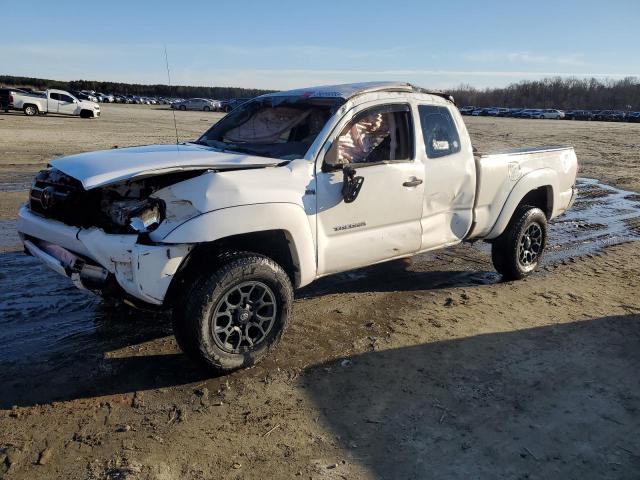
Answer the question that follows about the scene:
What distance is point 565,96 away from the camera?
4601 inches

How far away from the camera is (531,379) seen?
13.0 feet

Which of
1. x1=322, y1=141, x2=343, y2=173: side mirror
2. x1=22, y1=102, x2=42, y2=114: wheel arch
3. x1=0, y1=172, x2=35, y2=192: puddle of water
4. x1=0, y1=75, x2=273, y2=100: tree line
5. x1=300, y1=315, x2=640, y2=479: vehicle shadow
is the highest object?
x1=0, y1=75, x2=273, y2=100: tree line

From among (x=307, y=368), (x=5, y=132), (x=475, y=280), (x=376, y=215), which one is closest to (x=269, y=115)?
(x=376, y=215)

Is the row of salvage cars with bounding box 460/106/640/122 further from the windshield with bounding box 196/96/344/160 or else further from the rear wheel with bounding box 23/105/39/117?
the windshield with bounding box 196/96/344/160

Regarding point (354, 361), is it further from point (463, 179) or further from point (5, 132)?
point (5, 132)

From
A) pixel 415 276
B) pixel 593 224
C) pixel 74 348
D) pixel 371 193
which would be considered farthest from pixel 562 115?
A: pixel 74 348

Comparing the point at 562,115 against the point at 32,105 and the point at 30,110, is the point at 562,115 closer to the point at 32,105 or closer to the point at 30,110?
the point at 32,105

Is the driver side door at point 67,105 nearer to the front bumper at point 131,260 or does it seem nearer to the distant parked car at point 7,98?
the distant parked car at point 7,98

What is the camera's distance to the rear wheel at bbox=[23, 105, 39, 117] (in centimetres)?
3459

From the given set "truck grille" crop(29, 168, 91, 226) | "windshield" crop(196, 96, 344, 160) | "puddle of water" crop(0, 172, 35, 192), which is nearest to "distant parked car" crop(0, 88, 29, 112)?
"puddle of water" crop(0, 172, 35, 192)

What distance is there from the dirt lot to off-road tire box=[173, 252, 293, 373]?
0.18m

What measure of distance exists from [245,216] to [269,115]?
5.67ft

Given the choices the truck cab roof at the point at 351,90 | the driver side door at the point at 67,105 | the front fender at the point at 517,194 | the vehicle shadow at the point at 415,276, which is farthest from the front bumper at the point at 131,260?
the driver side door at the point at 67,105

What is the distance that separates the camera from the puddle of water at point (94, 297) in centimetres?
423
